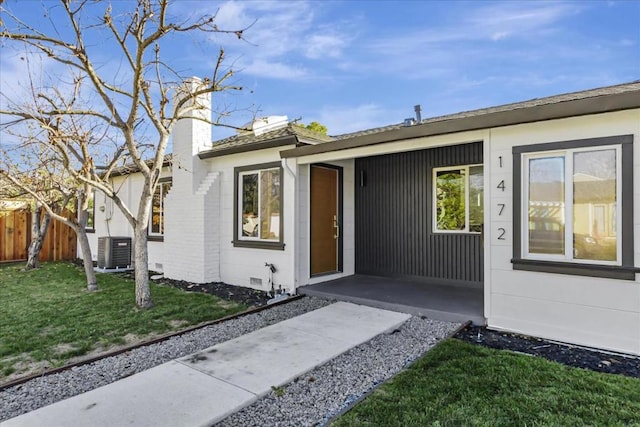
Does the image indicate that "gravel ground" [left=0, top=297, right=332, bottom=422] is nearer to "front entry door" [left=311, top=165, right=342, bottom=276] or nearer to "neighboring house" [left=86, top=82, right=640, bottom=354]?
"neighboring house" [left=86, top=82, right=640, bottom=354]

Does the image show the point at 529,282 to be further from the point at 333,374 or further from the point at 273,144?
the point at 273,144

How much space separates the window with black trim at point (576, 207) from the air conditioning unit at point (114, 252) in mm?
10017

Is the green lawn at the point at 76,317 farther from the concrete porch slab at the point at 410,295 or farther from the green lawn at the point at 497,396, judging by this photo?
the green lawn at the point at 497,396

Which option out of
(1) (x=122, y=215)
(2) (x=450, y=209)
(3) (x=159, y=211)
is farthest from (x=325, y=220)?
(1) (x=122, y=215)

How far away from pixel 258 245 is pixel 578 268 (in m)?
5.32

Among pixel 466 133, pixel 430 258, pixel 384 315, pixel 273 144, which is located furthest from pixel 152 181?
pixel 430 258

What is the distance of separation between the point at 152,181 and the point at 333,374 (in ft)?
14.3

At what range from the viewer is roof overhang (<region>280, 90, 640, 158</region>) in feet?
12.4

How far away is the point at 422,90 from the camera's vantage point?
1134 cm

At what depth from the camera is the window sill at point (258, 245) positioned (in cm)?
703

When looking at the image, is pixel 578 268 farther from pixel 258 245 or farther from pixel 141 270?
Answer: pixel 141 270

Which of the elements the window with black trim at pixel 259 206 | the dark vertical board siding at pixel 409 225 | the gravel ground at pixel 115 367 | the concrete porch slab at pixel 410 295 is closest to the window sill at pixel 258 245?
the window with black trim at pixel 259 206

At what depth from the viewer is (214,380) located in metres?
3.32

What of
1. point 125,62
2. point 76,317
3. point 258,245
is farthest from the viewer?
point 258,245
